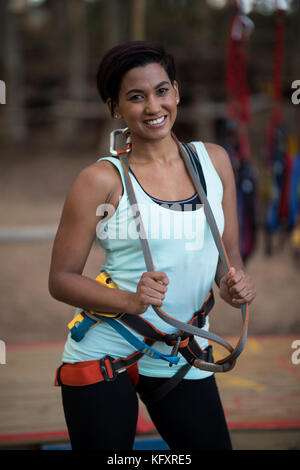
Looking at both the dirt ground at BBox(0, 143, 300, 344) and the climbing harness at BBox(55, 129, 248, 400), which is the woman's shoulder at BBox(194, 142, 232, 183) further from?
the dirt ground at BBox(0, 143, 300, 344)

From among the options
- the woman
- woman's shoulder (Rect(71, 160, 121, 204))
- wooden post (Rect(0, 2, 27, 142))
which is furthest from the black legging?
wooden post (Rect(0, 2, 27, 142))

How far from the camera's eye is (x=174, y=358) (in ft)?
4.27

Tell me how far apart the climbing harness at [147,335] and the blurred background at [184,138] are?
96cm

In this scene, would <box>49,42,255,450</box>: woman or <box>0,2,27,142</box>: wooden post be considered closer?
<box>49,42,255,450</box>: woman

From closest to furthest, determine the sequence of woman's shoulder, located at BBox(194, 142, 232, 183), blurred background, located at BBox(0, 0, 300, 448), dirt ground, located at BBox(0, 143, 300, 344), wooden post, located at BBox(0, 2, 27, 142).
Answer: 1. woman's shoulder, located at BBox(194, 142, 232, 183)
2. blurred background, located at BBox(0, 0, 300, 448)
3. dirt ground, located at BBox(0, 143, 300, 344)
4. wooden post, located at BBox(0, 2, 27, 142)

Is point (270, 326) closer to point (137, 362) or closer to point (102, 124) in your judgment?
point (137, 362)

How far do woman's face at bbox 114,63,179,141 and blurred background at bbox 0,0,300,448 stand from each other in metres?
0.96

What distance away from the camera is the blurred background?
2.54 meters

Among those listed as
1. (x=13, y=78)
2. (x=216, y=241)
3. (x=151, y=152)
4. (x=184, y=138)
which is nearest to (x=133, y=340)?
(x=216, y=241)

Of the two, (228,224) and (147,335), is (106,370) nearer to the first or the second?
(147,335)

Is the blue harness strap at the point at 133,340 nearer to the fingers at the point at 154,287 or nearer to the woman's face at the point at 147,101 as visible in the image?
the fingers at the point at 154,287

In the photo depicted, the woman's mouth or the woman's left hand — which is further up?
the woman's mouth

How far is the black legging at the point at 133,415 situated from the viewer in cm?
128

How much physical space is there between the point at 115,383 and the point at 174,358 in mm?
144
